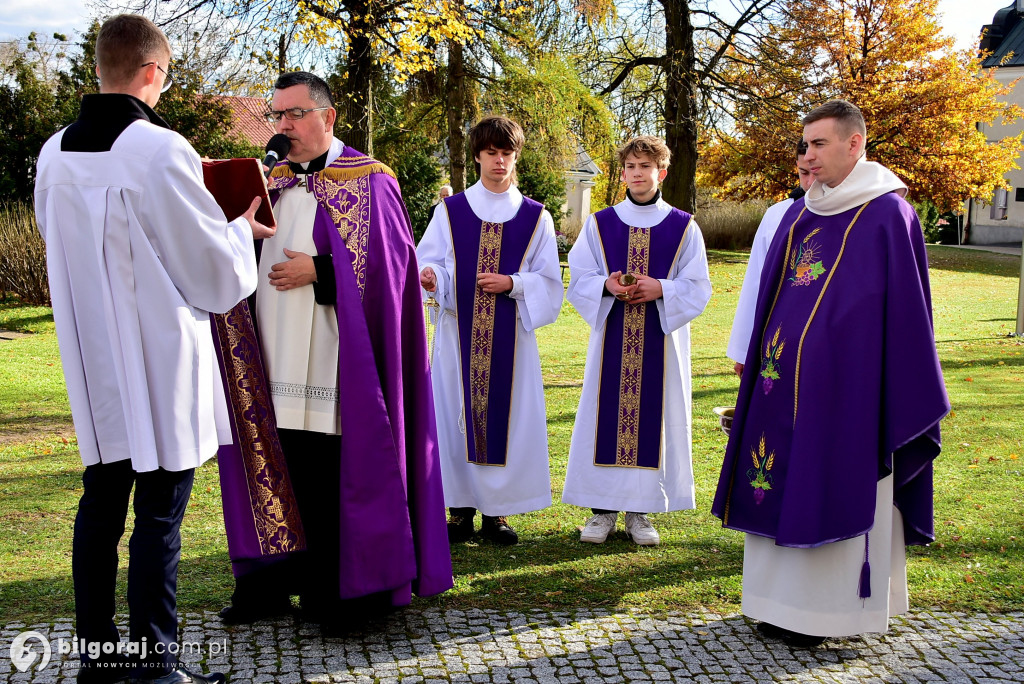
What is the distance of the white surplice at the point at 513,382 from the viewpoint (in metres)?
5.23

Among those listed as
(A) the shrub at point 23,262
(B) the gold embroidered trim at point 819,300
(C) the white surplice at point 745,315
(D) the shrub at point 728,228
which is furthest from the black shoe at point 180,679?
(D) the shrub at point 728,228

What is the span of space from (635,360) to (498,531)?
1202mm

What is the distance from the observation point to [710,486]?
6500mm

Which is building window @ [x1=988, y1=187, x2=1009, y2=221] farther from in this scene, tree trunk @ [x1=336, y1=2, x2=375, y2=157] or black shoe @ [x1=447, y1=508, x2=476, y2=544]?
black shoe @ [x1=447, y1=508, x2=476, y2=544]

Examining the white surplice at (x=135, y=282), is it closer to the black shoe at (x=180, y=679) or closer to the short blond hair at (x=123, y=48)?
the short blond hair at (x=123, y=48)

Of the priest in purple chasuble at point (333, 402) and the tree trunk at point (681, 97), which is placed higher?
the tree trunk at point (681, 97)

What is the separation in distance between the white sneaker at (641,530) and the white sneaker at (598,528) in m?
0.10

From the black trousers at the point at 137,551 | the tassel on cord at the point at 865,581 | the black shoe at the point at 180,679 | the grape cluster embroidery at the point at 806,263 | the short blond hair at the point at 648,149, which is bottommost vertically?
the black shoe at the point at 180,679

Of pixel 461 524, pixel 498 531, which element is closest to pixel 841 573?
pixel 498 531

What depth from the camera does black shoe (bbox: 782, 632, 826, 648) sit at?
3.83 metres

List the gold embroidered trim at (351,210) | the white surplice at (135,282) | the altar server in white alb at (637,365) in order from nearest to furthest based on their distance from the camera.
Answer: the white surplice at (135,282) → the gold embroidered trim at (351,210) → the altar server in white alb at (637,365)

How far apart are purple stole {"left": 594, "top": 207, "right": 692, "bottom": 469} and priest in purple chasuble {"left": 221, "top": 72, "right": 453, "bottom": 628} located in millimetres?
1578

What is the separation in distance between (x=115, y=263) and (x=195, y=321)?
31 cm

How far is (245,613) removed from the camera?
13.0 feet
